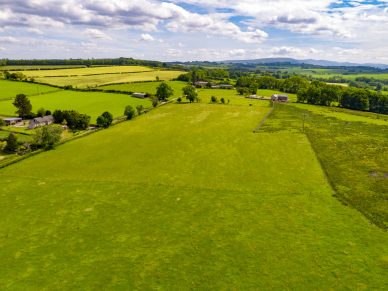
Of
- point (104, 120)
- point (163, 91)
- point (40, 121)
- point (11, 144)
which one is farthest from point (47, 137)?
point (163, 91)

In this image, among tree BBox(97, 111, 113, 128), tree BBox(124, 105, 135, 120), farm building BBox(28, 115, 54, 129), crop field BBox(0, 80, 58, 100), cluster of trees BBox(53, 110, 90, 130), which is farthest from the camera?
crop field BBox(0, 80, 58, 100)

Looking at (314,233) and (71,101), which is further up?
(71,101)

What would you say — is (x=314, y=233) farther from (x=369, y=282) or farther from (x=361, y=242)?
(x=369, y=282)

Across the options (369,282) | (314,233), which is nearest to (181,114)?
(314,233)

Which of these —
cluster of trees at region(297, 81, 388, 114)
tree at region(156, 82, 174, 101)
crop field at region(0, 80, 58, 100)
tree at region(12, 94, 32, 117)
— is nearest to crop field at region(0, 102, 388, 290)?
tree at region(12, 94, 32, 117)

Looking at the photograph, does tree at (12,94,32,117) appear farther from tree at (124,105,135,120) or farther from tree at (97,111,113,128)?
tree at (124,105,135,120)

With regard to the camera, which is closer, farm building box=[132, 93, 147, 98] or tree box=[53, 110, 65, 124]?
tree box=[53, 110, 65, 124]
